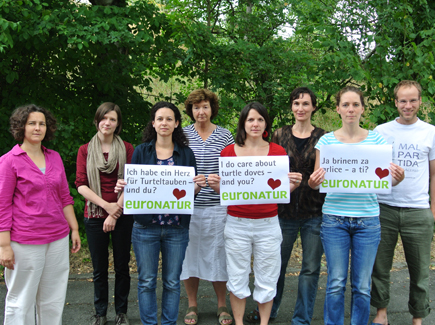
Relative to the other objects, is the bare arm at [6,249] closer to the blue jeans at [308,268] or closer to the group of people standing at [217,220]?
the group of people standing at [217,220]

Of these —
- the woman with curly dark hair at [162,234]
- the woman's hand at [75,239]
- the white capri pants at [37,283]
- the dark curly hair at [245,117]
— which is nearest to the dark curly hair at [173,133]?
the woman with curly dark hair at [162,234]

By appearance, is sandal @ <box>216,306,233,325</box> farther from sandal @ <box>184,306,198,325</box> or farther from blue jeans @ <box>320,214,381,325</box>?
blue jeans @ <box>320,214,381,325</box>

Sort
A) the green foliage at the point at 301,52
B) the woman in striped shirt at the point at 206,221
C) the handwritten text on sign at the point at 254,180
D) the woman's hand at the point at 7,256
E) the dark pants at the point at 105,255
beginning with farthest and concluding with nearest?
1. the green foliage at the point at 301,52
2. the woman in striped shirt at the point at 206,221
3. the dark pants at the point at 105,255
4. the handwritten text on sign at the point at 254,180
5. the woman's hand at the point at 7,256

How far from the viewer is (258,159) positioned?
3.40m

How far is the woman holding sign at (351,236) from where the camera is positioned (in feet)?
10.4

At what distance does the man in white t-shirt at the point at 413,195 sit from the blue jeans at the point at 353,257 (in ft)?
1.67

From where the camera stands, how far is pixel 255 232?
3.39 metres

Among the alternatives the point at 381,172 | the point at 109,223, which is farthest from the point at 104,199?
the point at 381,172

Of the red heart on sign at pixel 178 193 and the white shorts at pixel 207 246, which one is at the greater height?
the red heart on sign at pixel 178 193

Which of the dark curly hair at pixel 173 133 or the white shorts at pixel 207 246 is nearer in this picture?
the dark curly hair at pixel 173 133

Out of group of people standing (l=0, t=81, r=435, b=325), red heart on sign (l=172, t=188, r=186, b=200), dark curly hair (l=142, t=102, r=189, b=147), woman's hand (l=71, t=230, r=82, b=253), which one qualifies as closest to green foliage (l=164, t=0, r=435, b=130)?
group of people standing (l=0, t=81, r=435, b=325)

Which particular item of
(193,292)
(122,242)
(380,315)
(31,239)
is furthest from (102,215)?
(380,315)

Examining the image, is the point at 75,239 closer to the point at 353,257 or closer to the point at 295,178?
the point at 295,178

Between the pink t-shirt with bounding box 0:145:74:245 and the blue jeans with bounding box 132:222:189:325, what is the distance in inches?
27.0
